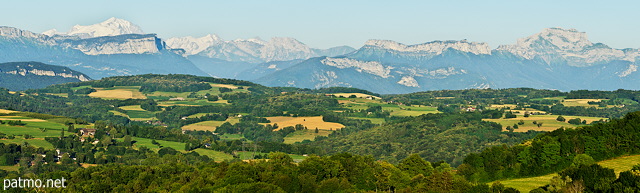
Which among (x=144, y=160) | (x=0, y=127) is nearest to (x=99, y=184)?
(x=144, y=160)

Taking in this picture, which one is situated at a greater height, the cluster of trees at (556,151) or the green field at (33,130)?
the cluster of trees at (556,151)

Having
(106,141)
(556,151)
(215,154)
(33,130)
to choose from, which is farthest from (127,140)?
(556,151)

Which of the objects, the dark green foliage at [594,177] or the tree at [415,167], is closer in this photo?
the dark green foliage at [594,177]

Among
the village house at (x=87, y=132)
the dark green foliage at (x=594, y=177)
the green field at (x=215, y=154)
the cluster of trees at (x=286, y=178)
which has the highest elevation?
the dark green foliage at (x=594, y=177)

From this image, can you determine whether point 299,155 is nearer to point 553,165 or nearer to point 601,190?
point 553,165

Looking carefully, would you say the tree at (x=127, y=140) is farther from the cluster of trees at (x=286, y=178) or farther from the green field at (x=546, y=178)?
the green field at (x=546, y=178)

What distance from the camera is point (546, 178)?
300ft

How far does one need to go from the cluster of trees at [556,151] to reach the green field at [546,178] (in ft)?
10.3

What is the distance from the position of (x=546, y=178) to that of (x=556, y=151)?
9889 mm

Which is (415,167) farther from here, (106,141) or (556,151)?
(106,141)

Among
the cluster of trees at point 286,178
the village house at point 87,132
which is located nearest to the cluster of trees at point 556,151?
the cluster of trees at point 286,178

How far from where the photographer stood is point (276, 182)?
301 ft

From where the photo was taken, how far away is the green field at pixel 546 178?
84438 millimetres

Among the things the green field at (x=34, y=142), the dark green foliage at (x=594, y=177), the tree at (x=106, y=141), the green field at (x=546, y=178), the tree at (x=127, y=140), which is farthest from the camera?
the tree at (x=127, y=140)
